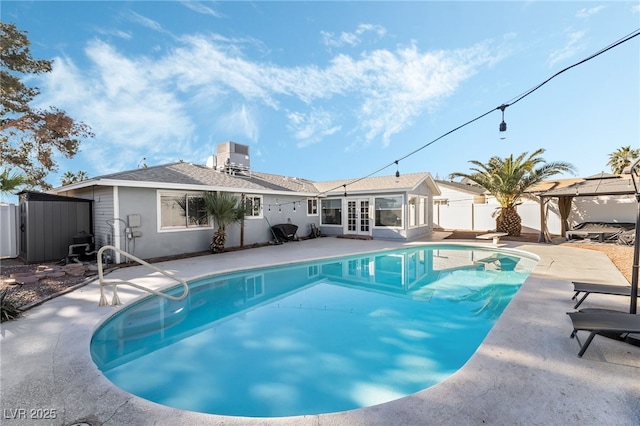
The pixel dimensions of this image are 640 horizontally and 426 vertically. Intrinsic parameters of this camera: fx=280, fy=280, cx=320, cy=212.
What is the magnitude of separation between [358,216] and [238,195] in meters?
7.35

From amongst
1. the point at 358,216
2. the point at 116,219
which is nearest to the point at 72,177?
the point at 116,219

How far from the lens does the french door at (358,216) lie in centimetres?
1671

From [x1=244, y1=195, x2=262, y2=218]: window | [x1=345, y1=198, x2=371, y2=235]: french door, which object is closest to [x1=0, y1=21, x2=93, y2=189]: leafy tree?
[x1=244, y1=195, x2=262, y2=218]: window

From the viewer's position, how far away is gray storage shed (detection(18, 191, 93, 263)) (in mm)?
9328

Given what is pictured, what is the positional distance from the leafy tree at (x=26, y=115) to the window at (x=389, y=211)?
14087mm

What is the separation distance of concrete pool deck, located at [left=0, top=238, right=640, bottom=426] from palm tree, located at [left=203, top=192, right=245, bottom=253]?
21.0 feet

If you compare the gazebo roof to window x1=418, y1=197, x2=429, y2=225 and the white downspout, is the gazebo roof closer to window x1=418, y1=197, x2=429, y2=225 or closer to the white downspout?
window x1=418, y1=197, x2=429, y2=225

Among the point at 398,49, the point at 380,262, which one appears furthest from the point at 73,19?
the point at 380,262

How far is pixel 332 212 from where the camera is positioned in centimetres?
1806

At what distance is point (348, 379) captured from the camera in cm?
373

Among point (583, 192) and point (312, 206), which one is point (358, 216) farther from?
point (583, 192)

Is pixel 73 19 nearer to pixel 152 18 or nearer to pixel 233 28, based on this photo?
pixel 152 18

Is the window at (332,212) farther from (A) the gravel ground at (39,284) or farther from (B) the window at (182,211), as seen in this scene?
(A) the gravel ground at (39,284)

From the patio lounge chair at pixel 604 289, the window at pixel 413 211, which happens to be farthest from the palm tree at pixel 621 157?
the patio lounge chair at pixel 604 289
